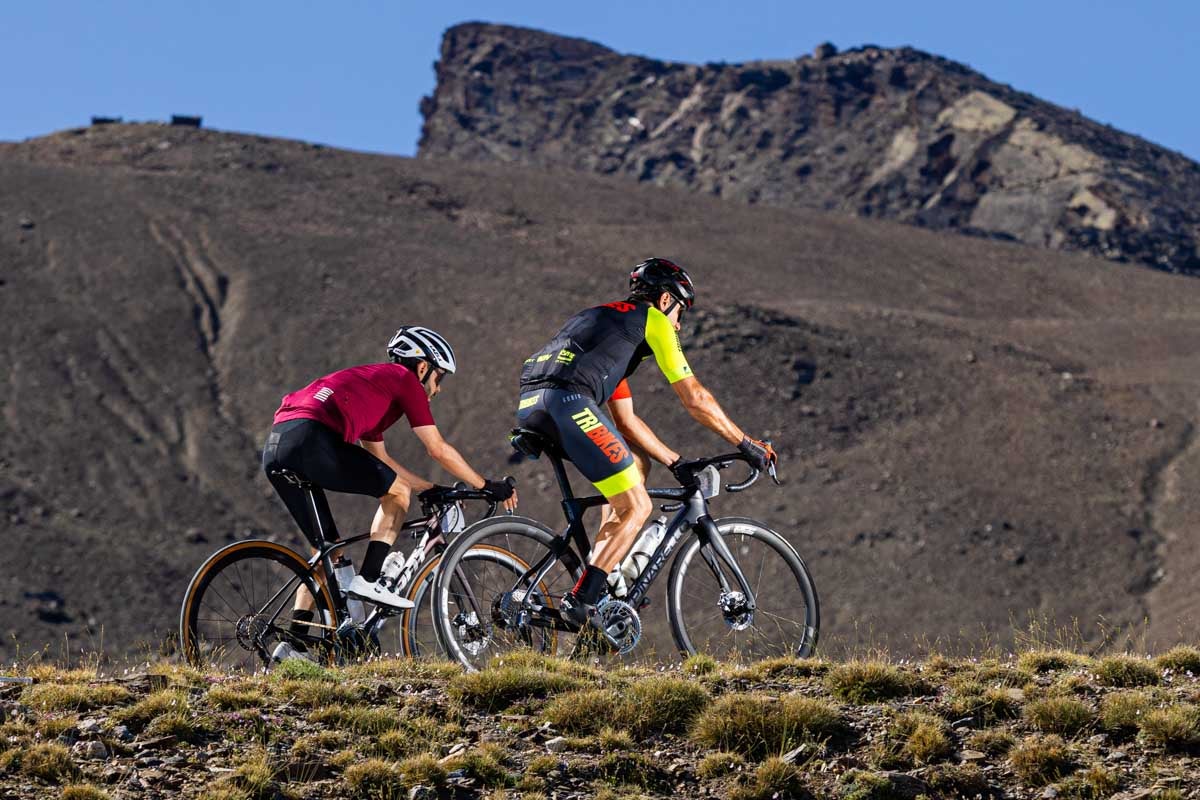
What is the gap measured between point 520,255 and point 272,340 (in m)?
19.9

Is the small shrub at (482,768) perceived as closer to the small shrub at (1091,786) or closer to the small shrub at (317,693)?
the small shrub at (317,693)

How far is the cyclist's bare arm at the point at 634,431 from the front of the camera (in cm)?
832

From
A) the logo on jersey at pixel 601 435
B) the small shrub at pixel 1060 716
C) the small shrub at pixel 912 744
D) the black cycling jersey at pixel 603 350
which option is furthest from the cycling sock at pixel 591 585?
the small shrub at pixel 1060 716

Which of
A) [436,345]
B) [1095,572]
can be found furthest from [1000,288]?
[436,345]

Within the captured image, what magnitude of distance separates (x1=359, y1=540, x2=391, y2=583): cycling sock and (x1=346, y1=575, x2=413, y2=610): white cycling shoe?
91 mm

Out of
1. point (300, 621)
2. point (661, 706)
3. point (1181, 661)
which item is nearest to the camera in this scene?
point (661, 706)

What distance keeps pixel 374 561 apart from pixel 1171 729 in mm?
4324

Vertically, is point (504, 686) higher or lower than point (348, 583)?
lower

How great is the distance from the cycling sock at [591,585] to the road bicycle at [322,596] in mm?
546

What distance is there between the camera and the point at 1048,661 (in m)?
8.13

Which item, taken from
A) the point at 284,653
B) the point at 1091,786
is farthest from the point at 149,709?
the point at 1091,786

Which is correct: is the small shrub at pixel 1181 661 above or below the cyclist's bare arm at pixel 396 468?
below

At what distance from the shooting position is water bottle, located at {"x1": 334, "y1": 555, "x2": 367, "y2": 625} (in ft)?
27.3

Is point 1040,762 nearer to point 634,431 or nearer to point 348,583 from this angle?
point 634,431
